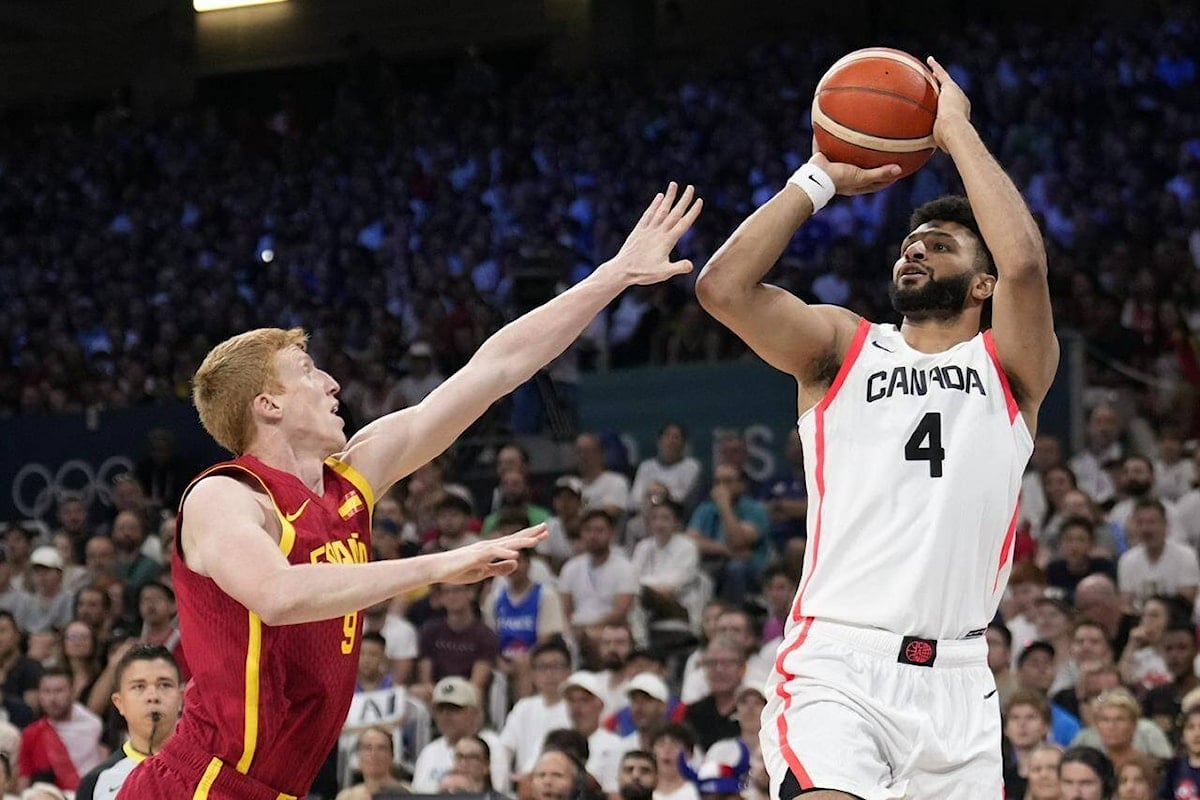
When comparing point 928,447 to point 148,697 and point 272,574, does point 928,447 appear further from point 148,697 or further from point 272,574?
point 148,697

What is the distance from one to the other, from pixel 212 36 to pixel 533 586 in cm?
1705

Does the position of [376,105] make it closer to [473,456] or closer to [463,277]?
[463,277]

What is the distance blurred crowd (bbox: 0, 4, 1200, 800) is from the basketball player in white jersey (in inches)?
133

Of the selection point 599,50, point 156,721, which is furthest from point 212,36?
point 156,721

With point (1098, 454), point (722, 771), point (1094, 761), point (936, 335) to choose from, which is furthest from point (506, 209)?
point (936, 335)

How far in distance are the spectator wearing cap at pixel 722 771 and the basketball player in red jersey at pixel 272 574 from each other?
4.66 metres

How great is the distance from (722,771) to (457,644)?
2.40 metres

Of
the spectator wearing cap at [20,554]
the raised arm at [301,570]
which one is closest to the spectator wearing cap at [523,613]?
the spectator wearing cap at [20,554]

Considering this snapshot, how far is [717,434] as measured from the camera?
1343cm

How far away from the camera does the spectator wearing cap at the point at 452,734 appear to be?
9.73 m

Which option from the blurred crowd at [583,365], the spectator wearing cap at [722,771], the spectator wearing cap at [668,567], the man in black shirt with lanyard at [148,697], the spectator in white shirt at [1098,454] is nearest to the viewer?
the man in black shirt with lanyard at [148,697]

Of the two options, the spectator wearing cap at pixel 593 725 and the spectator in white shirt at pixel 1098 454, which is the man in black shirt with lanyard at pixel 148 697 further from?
the spectator in white shirt at pixel 1098 454

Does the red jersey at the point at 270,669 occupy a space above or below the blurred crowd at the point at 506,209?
below

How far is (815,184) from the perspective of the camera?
17.0 feet
